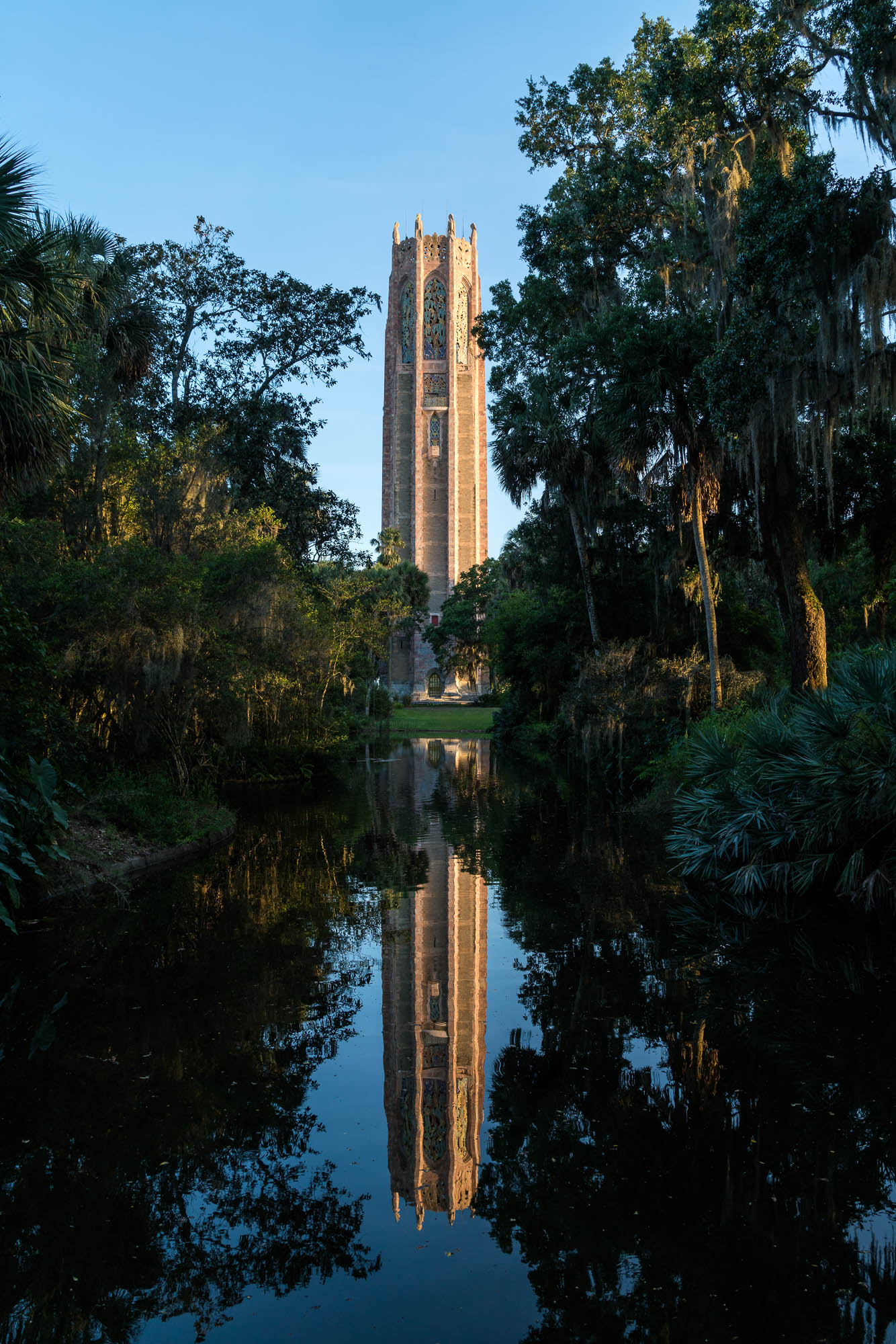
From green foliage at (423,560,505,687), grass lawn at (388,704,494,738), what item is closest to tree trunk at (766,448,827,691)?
grass lawn at (388,704,494,738)

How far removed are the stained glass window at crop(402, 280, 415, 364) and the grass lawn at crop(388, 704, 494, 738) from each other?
2960cm

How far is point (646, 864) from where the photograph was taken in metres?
12.2

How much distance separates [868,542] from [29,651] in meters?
16.0

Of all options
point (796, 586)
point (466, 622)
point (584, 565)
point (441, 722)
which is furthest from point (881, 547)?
point (466, 622)

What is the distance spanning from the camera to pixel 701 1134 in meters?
4.68

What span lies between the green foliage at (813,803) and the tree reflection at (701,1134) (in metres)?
0.78

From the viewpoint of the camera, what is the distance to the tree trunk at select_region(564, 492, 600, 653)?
25.6 metres

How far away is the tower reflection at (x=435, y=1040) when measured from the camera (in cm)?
453

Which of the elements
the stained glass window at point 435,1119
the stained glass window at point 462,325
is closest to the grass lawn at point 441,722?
the stained glass window at point 462,325

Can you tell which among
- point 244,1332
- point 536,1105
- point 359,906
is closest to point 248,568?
point 359,906

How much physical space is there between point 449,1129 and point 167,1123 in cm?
146

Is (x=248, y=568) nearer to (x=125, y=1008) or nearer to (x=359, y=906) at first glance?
(x=359, y=906)

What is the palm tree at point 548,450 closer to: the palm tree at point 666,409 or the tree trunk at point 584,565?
the tree trunk at point 584,565

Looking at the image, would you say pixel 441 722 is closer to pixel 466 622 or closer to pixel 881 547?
Answer: pixel 466 622
